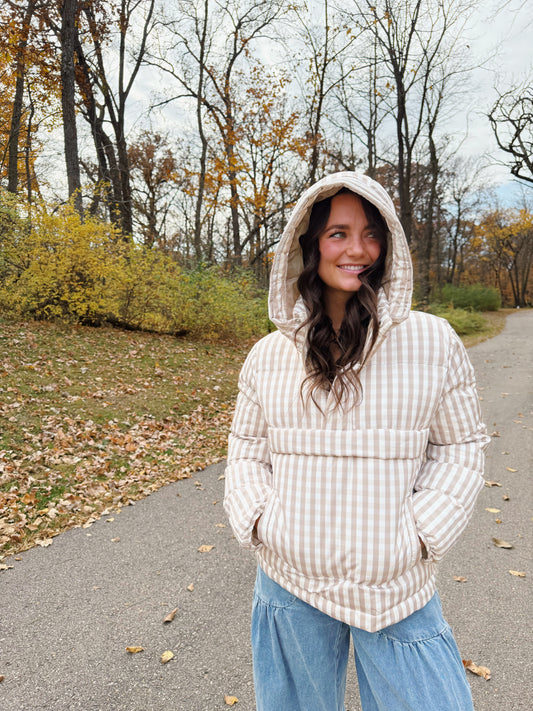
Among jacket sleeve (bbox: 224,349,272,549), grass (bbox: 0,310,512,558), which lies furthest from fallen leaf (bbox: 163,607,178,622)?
jacket sleeve (bbox: 224,349,272,549)

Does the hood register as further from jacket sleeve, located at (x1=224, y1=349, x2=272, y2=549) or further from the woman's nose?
jacket sleeve, located at (x1=224, y1=349, x2=272, y2=549)

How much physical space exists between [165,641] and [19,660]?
2.62 ft

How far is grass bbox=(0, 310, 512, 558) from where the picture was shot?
456cm

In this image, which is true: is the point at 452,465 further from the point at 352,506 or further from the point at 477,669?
the point at 477,669

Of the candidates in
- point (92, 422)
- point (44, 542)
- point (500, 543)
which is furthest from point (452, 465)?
point (92, 422)

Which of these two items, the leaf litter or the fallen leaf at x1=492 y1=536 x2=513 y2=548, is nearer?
the fallen leaf at x1=492 y1=536 x2=513 y2=548

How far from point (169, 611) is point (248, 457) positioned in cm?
209

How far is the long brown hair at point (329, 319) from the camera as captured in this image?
1340mm

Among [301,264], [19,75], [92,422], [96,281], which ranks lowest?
[92,422]

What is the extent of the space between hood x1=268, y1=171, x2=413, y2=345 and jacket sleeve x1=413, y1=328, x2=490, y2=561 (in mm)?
210

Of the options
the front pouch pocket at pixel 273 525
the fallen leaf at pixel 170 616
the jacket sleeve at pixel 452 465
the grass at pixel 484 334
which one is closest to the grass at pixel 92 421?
the fallen leaf at pixel 170 616

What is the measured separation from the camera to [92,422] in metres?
6.37

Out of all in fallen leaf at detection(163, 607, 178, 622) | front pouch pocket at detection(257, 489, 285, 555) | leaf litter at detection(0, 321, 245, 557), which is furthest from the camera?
leaf litter at detection(0, 321, 245, 557)

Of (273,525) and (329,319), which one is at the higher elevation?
(329,319)
